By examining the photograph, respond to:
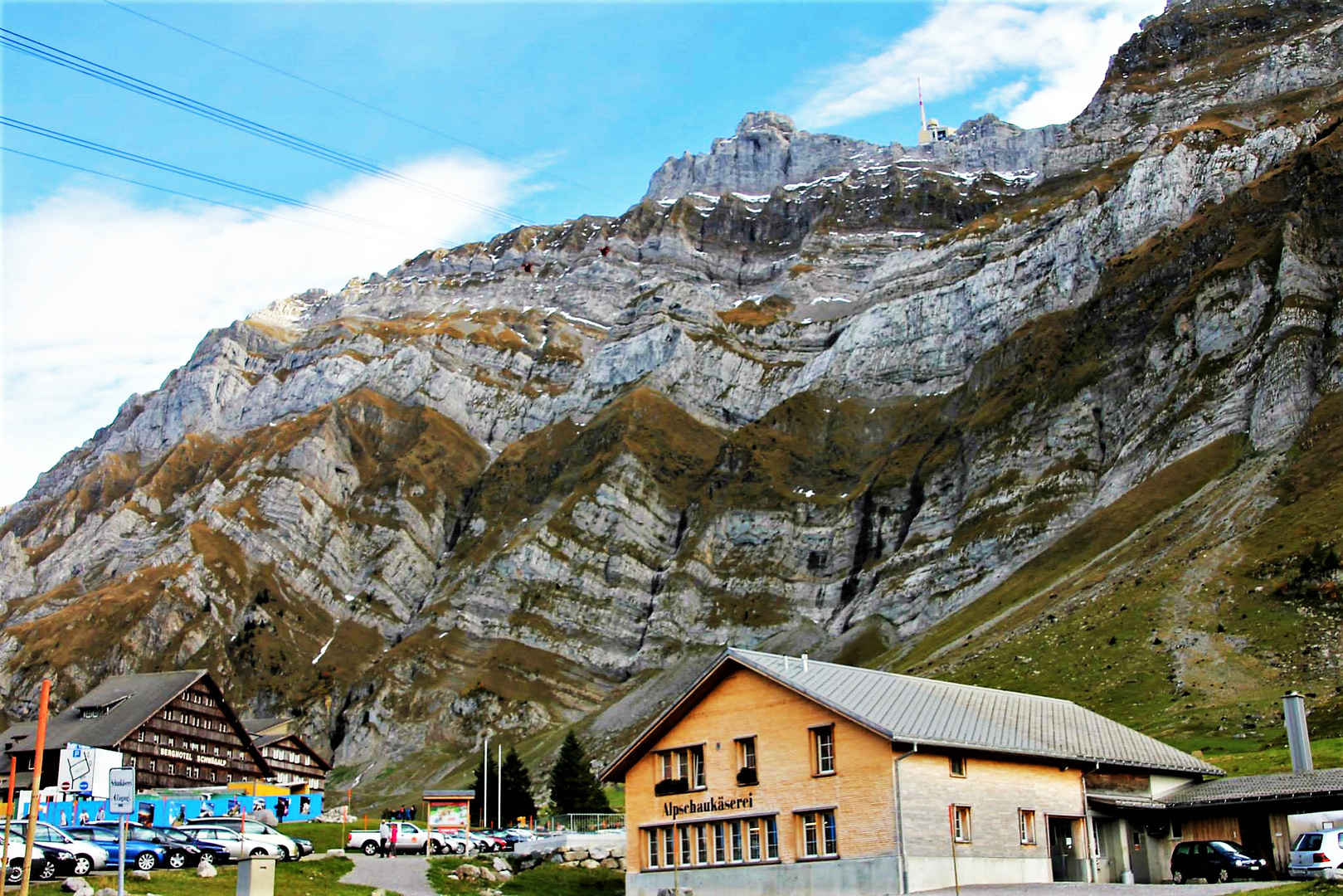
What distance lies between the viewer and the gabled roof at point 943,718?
4481 cm

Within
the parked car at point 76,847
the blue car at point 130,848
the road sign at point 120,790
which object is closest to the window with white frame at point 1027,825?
the road sign at point 120,790

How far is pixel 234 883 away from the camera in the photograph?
146ft

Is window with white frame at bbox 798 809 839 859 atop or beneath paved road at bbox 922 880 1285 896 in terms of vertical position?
atop

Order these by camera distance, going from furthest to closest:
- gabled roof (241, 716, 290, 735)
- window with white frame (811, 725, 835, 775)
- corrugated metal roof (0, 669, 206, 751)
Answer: gabled roof (241, 716, 290, 735) < corrugated metal roof (0, 669, 206, 751) < window with white frame (811, 725, 835, 775)

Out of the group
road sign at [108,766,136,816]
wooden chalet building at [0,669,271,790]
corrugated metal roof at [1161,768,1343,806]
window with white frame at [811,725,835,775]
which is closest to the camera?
road sign at [108,766,136,816]

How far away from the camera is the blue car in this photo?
4594cm

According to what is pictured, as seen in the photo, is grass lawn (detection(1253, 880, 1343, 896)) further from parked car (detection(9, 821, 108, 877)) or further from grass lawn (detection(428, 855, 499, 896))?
parked car (detection(9, 821, 108, 877))

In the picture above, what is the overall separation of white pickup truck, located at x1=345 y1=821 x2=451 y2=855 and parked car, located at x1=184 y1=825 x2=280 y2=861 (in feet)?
29.2

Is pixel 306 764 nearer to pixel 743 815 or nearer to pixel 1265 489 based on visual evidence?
pixel 743 815

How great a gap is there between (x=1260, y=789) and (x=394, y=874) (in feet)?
109

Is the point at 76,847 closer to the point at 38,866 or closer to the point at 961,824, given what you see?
the point at 38,866

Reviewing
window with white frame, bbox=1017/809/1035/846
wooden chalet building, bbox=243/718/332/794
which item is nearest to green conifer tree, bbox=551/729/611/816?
wooden chalet building, bbox=243/718/332/794

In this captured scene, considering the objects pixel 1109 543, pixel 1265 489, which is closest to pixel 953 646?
pixel 1109 543

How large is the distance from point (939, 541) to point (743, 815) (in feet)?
506
